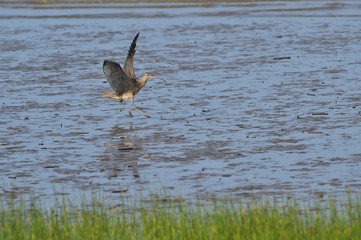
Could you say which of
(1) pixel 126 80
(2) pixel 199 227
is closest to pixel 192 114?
(1) pixel 126 80

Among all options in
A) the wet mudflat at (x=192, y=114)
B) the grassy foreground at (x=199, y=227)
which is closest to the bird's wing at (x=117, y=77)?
the wet mudflat at (x=192, y=114)

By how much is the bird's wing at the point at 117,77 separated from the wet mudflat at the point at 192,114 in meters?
0.62

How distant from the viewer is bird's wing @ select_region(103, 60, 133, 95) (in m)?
15.7

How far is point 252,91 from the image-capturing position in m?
18.9

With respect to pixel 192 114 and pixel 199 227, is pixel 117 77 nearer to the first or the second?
pixel 192 114

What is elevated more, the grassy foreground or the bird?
the bird

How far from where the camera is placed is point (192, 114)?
16484mm

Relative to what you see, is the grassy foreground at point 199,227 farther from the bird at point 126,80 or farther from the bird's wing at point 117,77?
the bird at point 126,80

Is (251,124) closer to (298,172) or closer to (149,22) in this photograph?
(298,172)

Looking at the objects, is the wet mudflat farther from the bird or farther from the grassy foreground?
the grassy foreground

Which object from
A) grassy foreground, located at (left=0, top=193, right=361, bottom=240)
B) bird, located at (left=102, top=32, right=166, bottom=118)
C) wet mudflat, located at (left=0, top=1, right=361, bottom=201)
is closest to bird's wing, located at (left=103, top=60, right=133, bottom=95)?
bird, located at (left=102, top=32, right=166, bottom=118)

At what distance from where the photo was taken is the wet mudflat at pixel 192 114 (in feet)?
37.1

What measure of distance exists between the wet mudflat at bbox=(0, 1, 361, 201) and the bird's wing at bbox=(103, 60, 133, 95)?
0.62 meters

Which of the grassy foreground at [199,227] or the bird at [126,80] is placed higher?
the bird at [126,80]
